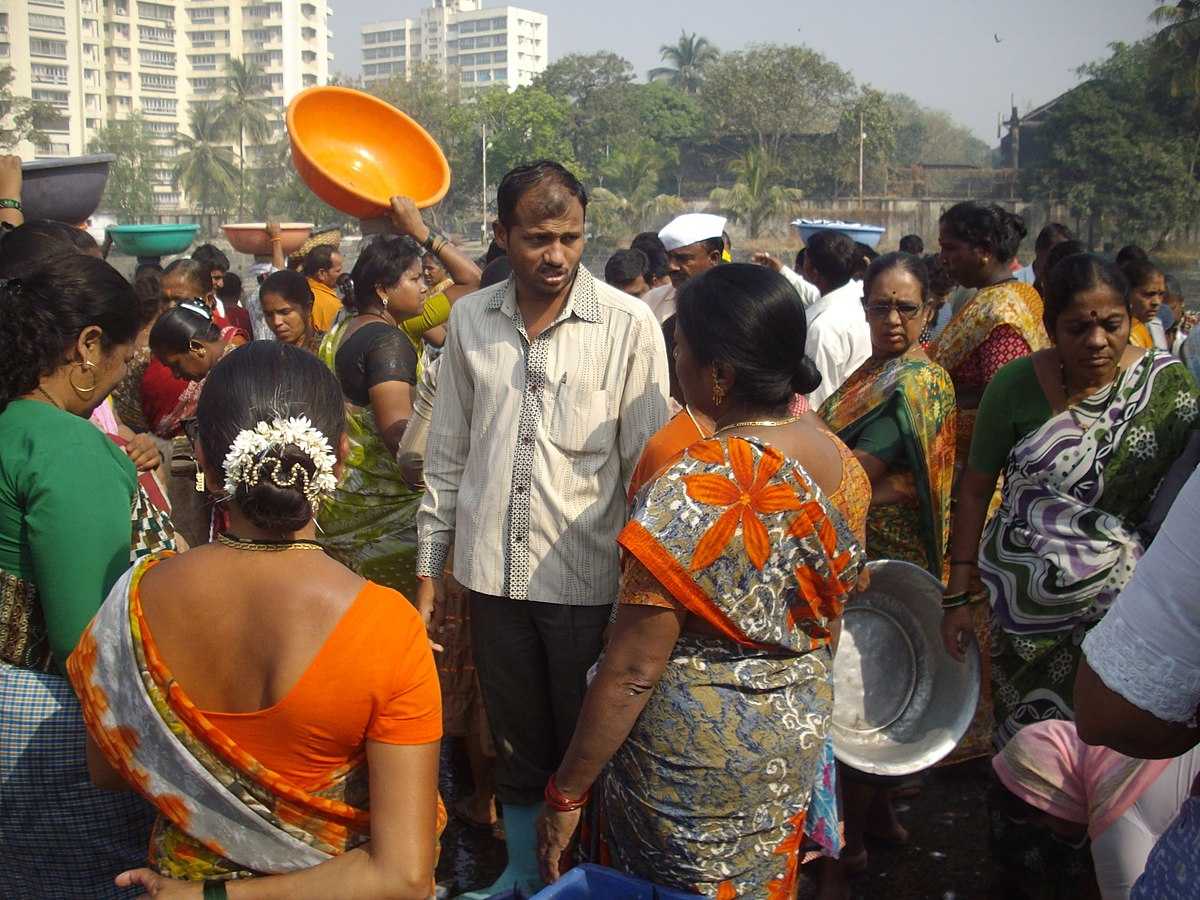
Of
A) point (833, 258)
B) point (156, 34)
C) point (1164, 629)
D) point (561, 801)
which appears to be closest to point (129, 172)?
point (156, 34)

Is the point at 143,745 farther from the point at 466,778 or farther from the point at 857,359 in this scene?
the point at 857,359

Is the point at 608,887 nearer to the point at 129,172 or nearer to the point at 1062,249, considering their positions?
the point at 1062,249

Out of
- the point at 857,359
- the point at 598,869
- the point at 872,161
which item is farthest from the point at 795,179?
the point at 598,869

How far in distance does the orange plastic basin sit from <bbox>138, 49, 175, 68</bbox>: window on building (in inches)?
4193

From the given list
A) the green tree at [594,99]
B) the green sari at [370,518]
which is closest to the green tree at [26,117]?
the green tree at [594,99]

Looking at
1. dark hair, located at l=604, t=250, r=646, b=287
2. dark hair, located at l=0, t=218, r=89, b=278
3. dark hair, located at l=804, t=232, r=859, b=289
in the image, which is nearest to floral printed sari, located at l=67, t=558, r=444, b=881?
dark hair, located at l=0, t=218, r=89, b=278

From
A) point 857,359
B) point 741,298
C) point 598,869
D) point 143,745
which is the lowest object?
point 598,869

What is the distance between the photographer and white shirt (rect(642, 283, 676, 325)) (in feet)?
20.4

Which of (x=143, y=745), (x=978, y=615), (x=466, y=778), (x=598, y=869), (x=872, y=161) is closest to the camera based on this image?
(x=143, y=745)

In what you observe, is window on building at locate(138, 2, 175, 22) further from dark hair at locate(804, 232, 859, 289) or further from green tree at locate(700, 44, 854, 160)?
dark hair at locate(804, 232, 859, 289)

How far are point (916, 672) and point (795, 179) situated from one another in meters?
54.6

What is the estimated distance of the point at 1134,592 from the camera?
4.36 ft

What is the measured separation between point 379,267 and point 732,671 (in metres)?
2.67

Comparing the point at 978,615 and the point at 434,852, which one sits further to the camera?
the point at 978,615
